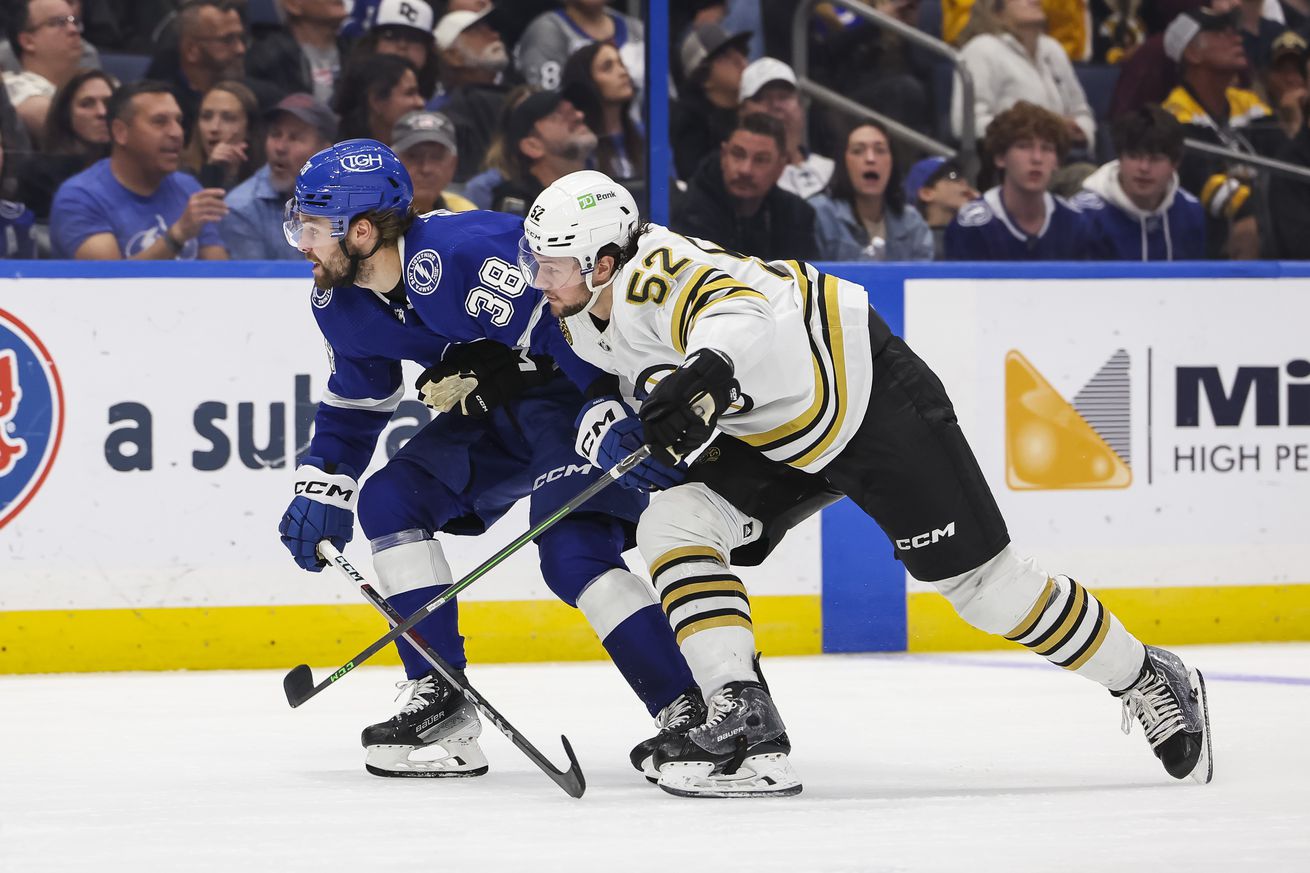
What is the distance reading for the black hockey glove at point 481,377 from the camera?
335cm

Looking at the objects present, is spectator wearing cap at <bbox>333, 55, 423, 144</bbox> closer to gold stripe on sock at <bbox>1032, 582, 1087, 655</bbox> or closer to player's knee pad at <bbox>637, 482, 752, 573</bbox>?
player's knee pad at <bbox>637, 482, 752, 573</bbox>

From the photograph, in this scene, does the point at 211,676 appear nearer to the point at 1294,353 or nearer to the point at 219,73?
the point at 219,73

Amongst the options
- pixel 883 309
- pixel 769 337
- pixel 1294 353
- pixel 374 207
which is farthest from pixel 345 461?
pixel 1294 353

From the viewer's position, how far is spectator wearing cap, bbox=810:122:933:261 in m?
5.31

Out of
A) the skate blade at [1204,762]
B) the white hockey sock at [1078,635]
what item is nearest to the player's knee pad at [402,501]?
the white hockey sock at [1078,635]

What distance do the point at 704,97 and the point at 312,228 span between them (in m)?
2.30

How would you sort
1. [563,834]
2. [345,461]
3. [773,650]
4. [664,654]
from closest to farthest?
[563,834], [664,654], [345,461], [773,650]

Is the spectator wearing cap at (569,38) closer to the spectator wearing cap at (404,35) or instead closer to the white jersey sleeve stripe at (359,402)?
the spectator wearing cap at (404,35)

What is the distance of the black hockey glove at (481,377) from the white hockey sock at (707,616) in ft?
1.64

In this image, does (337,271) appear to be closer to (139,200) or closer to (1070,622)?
(1070,622)

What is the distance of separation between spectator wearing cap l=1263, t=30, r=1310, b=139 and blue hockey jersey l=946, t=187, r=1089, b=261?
1065mm

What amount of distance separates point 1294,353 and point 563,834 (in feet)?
11.1

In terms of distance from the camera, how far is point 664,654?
323 centimetres

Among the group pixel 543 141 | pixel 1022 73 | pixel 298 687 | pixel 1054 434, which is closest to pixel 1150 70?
pixel 1022 73
